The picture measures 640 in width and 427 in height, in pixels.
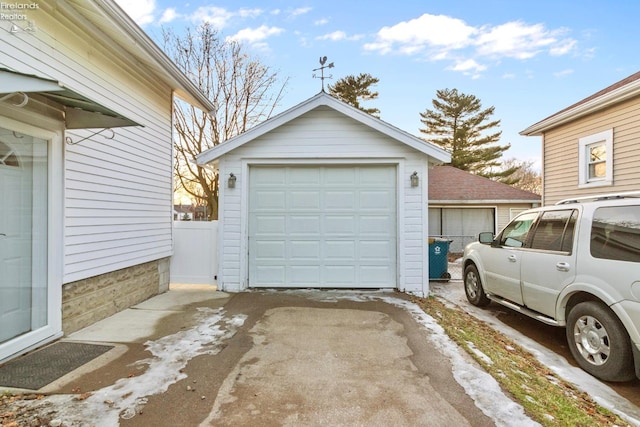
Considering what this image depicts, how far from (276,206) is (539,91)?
12559mm

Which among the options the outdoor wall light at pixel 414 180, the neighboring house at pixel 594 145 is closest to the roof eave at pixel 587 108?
the neighboring house at pixel 594 145

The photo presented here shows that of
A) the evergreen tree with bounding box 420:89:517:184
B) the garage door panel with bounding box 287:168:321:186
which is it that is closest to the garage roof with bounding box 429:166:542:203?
the garage door panel with bounding box 287:168:321:186

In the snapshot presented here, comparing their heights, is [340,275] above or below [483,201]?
below

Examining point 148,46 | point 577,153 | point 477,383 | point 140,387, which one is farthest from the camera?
point 577,153

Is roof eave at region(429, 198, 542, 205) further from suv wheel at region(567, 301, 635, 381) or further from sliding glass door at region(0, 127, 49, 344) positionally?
sliding glass door at region(0, 127, 49, 344)

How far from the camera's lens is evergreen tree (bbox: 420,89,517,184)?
83.3 ft

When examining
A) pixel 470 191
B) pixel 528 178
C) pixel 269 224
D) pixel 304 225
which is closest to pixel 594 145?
pixel 470 191

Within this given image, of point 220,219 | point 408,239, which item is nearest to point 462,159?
point 408,239

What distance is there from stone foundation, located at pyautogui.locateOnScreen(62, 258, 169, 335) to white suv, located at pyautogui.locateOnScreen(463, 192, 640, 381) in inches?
238

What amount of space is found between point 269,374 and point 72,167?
11.7 feet

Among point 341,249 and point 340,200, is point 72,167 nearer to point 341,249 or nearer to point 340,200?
point 340,200

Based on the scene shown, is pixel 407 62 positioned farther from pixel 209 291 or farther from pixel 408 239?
pixel 209 291

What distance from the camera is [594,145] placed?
8.98 meters

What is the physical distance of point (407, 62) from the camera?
1296 centimetres
